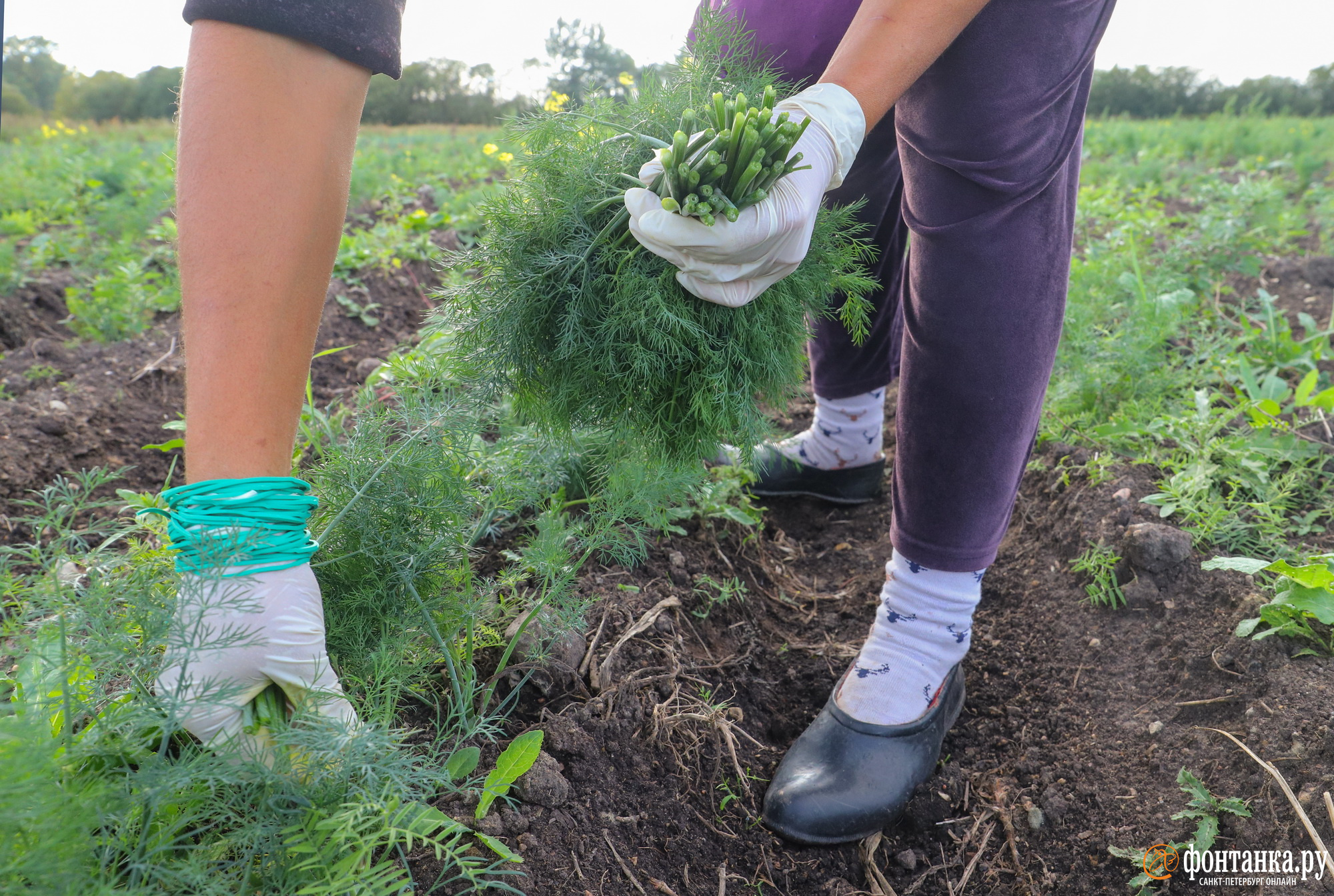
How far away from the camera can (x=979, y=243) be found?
4.60 feet

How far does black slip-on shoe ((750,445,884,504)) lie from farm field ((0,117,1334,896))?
6 cm

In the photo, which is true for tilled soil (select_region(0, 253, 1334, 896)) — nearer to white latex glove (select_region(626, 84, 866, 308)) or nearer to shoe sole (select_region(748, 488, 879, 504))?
shoe sole (select_region(748, 488, 879, 504))

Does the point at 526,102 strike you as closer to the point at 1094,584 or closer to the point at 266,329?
the point at 266,329

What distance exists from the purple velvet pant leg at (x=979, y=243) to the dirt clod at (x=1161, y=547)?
1.75ft

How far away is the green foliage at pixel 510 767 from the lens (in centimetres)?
113

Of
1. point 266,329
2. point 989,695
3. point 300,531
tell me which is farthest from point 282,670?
point 989,695

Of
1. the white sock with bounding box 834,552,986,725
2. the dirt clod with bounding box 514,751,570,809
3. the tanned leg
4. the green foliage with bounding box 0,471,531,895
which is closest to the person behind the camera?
the green foliage with bounding box 0,471,531,895

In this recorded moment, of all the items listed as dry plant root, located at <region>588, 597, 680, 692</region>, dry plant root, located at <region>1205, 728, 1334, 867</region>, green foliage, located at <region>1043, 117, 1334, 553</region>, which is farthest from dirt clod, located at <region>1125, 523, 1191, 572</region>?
dry plant root, located at <region>588, 597, 680, 692</region>

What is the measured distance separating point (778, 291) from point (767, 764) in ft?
3.14

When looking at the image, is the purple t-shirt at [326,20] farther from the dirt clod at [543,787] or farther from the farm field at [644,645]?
the dirt clod at [543,787]

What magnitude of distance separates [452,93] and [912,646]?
100ft

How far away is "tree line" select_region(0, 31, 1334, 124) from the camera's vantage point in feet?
59.6

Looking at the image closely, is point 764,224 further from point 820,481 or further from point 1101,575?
point 820,481

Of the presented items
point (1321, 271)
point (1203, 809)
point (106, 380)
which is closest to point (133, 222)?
point (106, 380)
